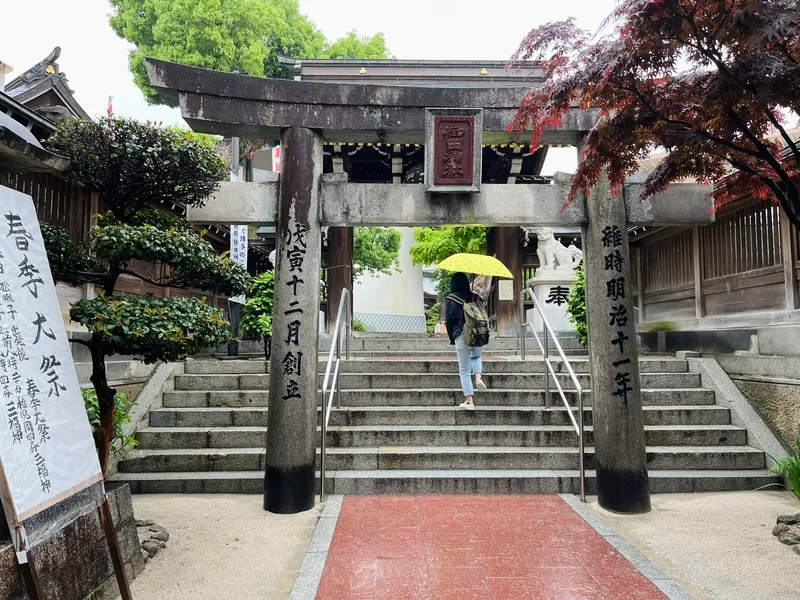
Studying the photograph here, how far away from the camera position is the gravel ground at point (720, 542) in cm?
371

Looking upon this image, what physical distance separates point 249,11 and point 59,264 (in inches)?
707

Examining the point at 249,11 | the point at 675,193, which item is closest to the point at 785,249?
the point at 675,193

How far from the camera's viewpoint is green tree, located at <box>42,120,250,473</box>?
4012 millimetres

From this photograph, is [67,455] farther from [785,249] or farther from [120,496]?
[785,249]

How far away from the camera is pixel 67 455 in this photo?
120 inches

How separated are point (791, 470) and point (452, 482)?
3223 millimetres

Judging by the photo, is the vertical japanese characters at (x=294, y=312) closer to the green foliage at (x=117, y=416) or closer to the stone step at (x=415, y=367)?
the green foliage at (x=117, y=416)

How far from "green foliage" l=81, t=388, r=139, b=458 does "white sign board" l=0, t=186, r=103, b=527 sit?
1621 millimetres

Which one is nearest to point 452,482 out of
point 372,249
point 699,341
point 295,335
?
point 295,335

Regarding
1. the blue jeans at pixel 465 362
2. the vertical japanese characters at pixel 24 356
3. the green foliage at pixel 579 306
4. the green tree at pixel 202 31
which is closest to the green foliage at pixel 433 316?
the green tree at pixel 202 31

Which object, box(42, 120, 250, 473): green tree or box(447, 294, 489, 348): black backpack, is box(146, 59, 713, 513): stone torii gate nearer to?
box(42, 120, 250, 473): green tree

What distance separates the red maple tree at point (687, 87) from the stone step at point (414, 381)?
3521 mm

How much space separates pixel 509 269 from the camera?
542 inches

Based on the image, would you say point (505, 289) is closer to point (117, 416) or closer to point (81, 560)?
point (117, 416)
